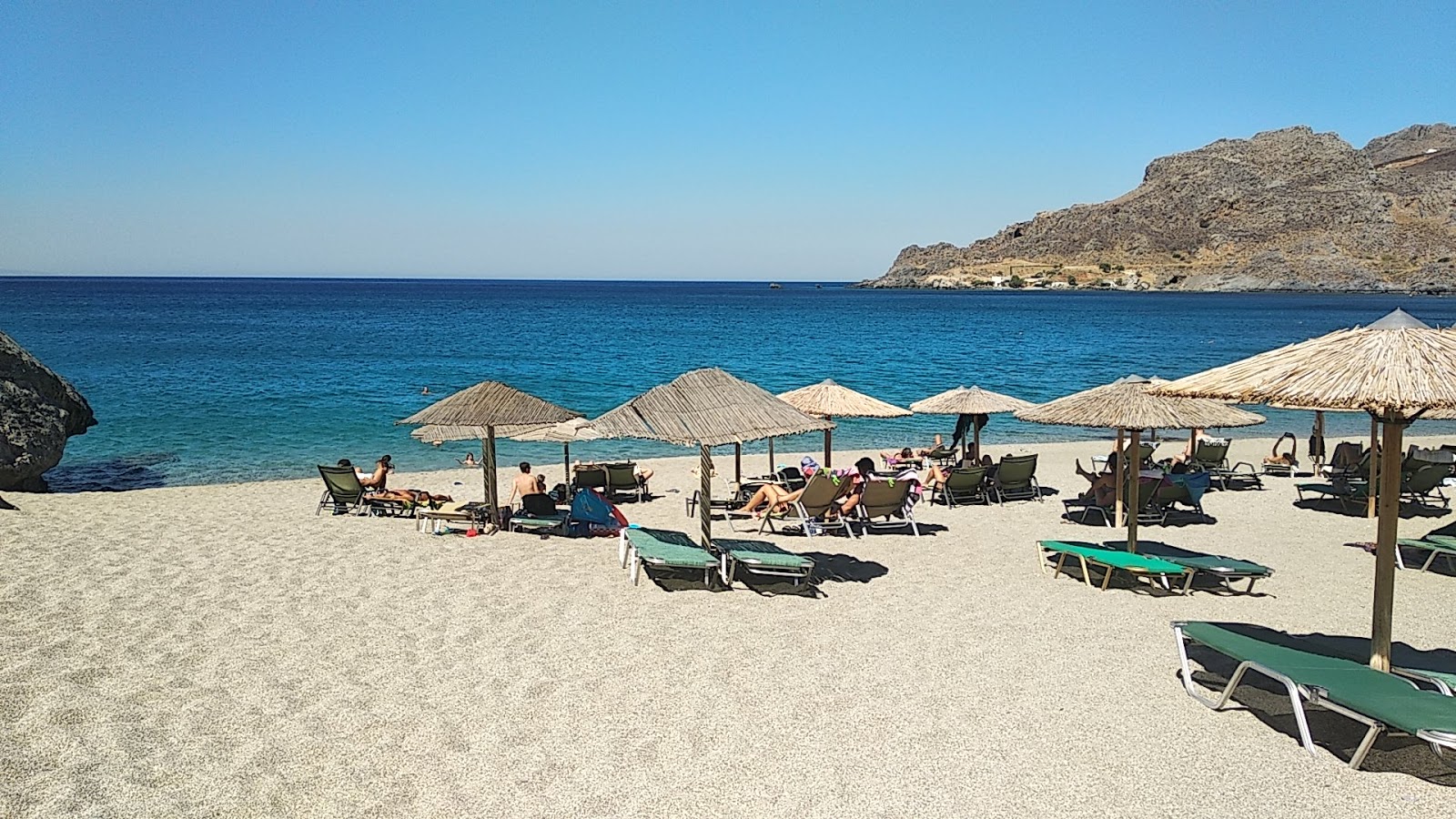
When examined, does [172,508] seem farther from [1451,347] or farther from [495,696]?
[1451,347]

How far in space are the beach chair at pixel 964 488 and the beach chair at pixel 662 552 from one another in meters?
4.64

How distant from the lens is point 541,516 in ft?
35.9

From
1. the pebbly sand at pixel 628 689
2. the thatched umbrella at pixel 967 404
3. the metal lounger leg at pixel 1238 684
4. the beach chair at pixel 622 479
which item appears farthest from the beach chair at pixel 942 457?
the metal lounger leg at pixel 1238 684

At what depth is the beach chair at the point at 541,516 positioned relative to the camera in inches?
425

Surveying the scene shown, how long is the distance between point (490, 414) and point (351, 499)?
279 cm

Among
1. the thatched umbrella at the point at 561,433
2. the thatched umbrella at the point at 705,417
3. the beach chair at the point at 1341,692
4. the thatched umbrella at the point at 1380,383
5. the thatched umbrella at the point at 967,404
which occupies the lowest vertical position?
the beach chair at the point at 1341,692

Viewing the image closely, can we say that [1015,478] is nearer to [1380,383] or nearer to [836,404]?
[836,404]

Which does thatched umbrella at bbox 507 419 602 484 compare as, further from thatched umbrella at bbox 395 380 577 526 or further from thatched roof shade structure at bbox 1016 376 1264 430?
thatched roof shade structure at bbox 1016 376 1264 430

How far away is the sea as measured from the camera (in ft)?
67.9

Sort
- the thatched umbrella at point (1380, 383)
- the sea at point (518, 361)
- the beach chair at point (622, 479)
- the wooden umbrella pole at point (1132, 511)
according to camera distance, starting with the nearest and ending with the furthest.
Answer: the thatched umbrella at point (1380, 383) < the wooden umbrella pole at point (1132, 511) < the beach chair at point (622, 479) < the sea at point (518, 361)

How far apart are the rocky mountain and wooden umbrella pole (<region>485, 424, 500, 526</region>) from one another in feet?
428

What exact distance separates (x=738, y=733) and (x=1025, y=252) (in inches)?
6872

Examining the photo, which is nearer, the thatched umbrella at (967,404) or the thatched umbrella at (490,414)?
the thatched umbrella at (490,414)

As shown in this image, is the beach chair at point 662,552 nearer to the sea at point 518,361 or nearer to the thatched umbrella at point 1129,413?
the thatched umbrella at point 1129,413
